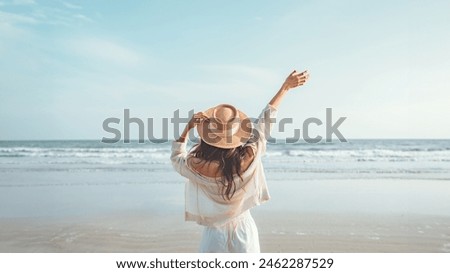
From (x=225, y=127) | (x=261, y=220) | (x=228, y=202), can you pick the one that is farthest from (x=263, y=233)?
(x=225, y=127)

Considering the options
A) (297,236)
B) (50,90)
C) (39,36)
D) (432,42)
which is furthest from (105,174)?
(432,42)

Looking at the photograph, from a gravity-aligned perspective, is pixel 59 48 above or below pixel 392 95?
above

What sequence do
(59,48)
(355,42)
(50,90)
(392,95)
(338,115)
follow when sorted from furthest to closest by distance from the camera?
(338,115)
(392,95)
(50,90)
(59,48)
(355,42)

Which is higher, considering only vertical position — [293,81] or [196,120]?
[293,81]

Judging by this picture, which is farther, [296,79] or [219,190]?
[296,79]

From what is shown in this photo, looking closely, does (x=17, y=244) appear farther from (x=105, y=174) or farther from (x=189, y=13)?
(x=105, y=174)

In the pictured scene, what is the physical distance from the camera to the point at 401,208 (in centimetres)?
442

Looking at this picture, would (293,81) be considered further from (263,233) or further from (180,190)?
(180,190)

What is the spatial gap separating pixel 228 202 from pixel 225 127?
0.29 metres

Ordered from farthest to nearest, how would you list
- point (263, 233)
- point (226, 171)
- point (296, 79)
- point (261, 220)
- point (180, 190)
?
point (180, 190)
point (261, 220)
point (263, 233)
point (296, 79)
point (226, 171)

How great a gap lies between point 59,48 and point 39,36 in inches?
29.8

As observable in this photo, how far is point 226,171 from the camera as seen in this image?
177cm

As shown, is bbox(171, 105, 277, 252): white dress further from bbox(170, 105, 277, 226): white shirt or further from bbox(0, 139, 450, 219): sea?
bbox(0, 139, 450, 219): sea

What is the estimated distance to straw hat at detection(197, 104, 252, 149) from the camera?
178cm
